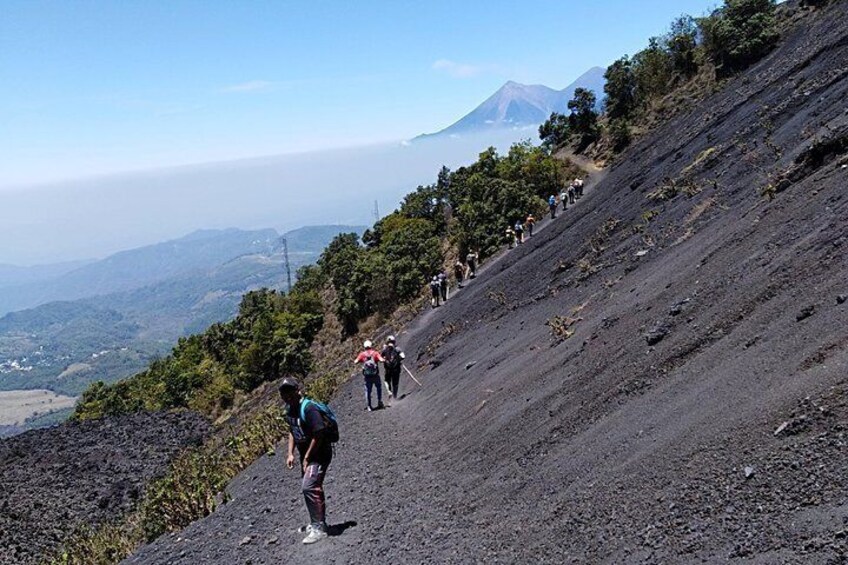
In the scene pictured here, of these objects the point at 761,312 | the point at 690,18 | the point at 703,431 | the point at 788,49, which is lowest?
the point at 703,431

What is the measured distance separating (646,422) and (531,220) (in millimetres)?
33270

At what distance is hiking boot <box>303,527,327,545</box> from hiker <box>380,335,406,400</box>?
8.67 meters

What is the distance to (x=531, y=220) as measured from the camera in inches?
1582

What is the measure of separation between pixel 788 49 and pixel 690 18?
26.4 metres

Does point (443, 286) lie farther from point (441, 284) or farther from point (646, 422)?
point (646, 422)

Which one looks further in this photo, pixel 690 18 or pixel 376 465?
pixel 690 18

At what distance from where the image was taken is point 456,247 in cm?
4906

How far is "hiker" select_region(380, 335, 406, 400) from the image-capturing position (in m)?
17.0

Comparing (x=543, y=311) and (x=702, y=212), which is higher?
(x=702, y=212)

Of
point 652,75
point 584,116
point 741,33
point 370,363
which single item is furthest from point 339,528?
point 584,116

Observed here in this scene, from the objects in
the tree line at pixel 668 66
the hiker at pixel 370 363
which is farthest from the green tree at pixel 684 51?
the hiker at pixel 370 363

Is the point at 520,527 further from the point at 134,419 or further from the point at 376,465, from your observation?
the point at 134,419

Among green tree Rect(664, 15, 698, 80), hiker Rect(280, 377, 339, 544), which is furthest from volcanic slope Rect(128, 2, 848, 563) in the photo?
green tree Rect(664, 15, 698, 80)

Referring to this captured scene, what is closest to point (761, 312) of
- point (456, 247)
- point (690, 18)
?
point (456, 247)
